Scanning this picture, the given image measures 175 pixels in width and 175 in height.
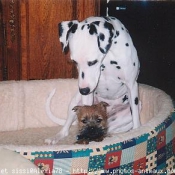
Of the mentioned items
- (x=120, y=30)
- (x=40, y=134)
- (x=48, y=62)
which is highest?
(x=120, y=30)

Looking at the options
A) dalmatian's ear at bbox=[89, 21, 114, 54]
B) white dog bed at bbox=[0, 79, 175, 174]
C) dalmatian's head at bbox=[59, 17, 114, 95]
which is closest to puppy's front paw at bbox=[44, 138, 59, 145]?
white dog bed at bbox=[0, 79, 175, 174]

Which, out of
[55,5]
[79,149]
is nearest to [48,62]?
[55,5]

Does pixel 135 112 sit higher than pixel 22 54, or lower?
lower

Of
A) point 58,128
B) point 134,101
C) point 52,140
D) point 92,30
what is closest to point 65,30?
point 92,30

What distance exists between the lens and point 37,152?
1677mm

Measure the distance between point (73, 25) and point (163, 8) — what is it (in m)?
1.39

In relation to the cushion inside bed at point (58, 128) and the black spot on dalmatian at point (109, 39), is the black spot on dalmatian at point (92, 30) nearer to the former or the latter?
the black spot on dalmatian at point (109, 39)

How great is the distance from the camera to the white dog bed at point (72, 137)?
1.71 m

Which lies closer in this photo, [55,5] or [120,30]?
[120,30]

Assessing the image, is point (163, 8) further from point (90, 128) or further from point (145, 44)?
point (90, 128)

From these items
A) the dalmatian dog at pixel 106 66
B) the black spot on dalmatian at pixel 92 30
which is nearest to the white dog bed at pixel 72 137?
the dalmatian dog at pixel 106 66

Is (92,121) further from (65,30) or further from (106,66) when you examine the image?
(65,30)

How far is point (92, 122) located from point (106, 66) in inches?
17.3

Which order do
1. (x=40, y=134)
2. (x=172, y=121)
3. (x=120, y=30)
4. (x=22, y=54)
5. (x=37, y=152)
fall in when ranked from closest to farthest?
1. (x=37, y=152)
2. (x=172, y=121)
3. (x=120, y=30)
4. (x=40, y=134)
5. (x=22, y=54)
